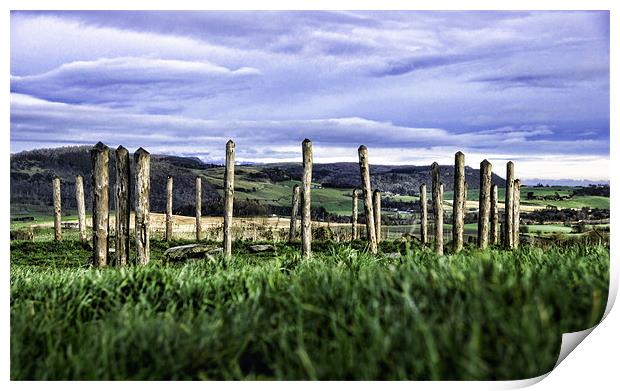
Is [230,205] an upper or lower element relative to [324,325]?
upper

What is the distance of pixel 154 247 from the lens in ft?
48.5

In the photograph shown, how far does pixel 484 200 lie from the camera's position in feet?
40.0

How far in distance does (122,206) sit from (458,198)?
18.7 ft

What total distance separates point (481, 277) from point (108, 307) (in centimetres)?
285

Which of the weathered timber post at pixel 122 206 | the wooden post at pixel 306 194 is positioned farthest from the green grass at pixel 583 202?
the weathered timber post at pixel 122 206

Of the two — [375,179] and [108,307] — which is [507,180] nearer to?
[375,179]

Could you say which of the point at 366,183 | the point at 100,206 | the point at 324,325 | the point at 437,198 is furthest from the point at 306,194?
the point at 324,325

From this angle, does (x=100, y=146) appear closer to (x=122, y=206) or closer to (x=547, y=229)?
(x=122, y=206)

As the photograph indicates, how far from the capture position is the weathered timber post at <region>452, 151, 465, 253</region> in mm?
11547

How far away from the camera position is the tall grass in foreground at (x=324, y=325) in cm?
414

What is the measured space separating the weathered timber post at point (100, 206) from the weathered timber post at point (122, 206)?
0.52 feet
